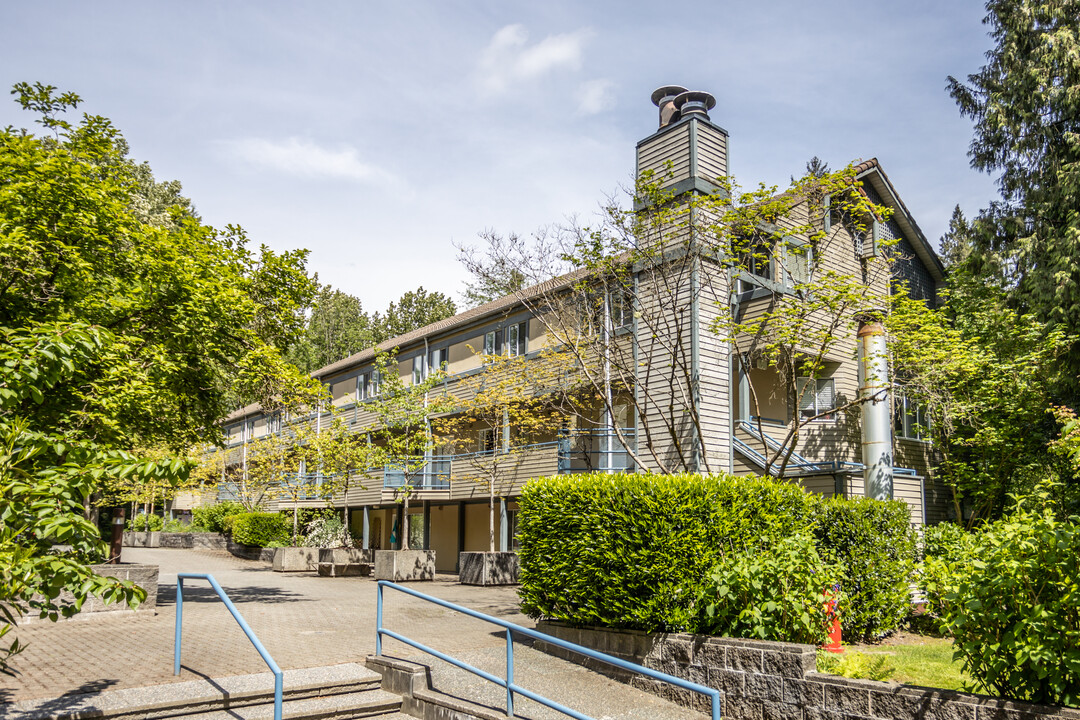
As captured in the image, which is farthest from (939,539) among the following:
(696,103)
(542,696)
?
(696,103)

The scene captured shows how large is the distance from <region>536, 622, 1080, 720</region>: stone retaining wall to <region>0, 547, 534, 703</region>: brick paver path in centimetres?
229

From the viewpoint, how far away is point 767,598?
8516 mm

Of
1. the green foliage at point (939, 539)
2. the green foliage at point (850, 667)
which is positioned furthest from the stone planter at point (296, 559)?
the green foliage at point (850, 667)

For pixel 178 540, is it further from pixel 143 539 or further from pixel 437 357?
pixel 437 357

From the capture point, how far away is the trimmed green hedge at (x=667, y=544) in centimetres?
917

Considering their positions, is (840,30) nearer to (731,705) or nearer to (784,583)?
(784,583)

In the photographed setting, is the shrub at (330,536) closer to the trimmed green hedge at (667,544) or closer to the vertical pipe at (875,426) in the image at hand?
the vertical pipe at (875,426)

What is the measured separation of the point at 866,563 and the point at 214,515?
3968cm

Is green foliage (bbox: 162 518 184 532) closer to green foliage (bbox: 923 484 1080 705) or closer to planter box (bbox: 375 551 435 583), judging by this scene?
planter box (bbox: 375 551 435 583)

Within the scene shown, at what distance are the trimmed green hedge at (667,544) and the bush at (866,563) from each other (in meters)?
0.02

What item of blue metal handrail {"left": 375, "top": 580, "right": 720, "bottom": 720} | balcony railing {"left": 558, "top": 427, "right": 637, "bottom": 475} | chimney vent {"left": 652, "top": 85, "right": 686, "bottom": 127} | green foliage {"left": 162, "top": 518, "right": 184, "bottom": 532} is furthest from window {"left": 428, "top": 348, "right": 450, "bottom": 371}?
green foliage {"left": 162, "top": 518, "right": 184, "bottom": 532}

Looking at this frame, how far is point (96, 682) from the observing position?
8.27 m

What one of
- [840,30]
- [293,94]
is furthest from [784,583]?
[293,94]

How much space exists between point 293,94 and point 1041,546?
447 inches
